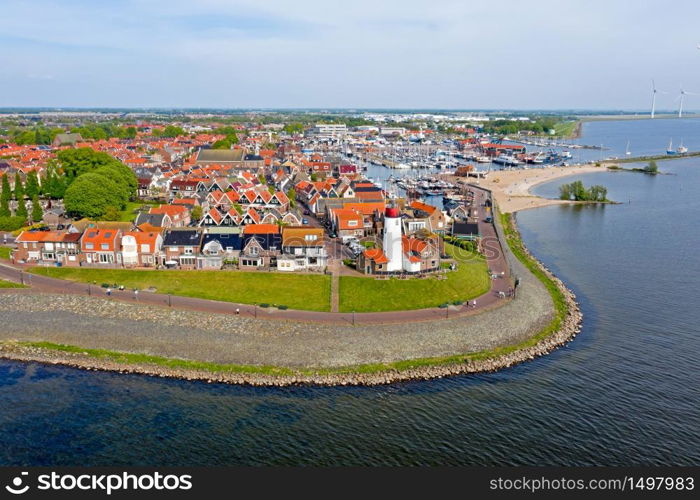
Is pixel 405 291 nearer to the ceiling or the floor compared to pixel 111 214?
nearer to the floor

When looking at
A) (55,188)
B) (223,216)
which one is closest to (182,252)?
(223,216)

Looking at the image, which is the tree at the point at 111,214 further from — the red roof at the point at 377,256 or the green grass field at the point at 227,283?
the red roof at the point at 377,256

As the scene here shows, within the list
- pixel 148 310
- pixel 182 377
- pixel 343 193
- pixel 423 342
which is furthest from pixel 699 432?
pixel 343 193

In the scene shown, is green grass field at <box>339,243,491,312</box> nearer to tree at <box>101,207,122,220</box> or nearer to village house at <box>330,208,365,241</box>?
village house at <box>330,208,365,241</box>

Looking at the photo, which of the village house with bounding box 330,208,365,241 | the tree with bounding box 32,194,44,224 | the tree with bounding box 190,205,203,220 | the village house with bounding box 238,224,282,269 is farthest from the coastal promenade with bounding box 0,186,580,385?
the tree with bounding box 190,205,203,220

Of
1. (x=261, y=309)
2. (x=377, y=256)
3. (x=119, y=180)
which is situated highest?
(x=119, y=180)

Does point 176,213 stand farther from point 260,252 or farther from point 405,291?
point 405,291

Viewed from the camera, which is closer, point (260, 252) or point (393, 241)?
point (393, 241)

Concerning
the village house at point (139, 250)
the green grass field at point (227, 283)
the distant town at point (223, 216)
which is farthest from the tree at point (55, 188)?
the village house at point (139, 250)
